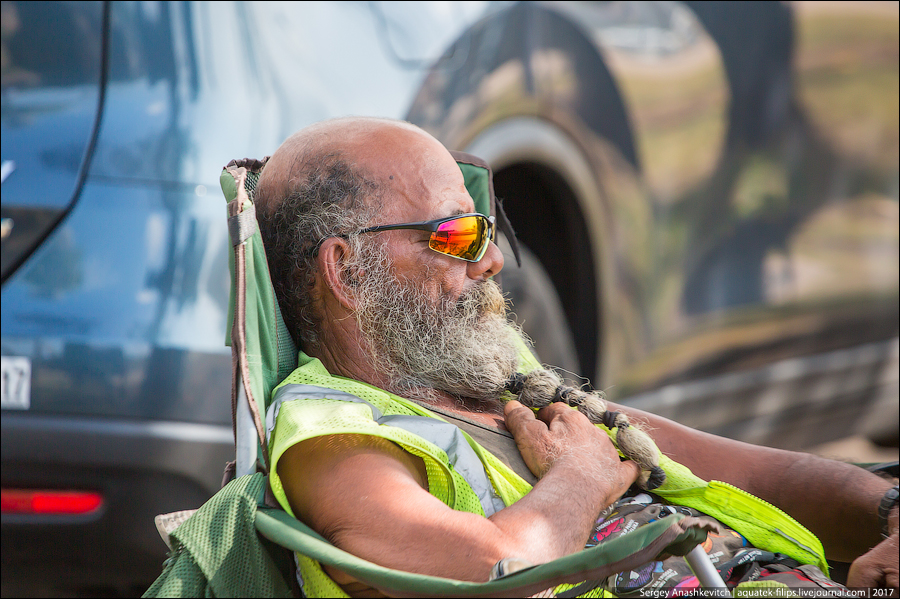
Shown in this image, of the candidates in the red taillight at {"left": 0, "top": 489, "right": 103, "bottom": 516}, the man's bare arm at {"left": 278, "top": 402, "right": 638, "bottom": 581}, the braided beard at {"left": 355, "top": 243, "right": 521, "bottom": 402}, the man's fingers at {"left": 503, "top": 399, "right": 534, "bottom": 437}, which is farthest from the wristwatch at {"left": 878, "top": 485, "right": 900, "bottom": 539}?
the red taillight at {"left": 0, "top": 489, "right": 103, "bottom": 516}

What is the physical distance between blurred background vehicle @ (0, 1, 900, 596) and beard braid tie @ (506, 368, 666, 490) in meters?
0.91

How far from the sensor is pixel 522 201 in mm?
3896

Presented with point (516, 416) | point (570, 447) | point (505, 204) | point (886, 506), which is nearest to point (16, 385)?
point (516, 416)

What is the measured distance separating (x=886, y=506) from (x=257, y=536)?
1518 millimetres

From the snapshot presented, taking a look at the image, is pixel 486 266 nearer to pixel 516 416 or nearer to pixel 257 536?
pixel 516 416

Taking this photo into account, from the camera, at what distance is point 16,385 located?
7.74 feet

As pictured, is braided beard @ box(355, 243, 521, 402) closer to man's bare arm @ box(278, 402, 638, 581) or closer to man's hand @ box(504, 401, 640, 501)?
man's hand @ box(504, 401, 640, 501)

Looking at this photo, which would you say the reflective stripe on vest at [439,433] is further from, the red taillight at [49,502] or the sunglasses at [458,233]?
the red taillight at [49,502]

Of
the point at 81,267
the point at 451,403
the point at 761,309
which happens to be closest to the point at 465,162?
the point at 451,403

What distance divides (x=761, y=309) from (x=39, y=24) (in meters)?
3.56

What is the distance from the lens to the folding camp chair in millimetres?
1406

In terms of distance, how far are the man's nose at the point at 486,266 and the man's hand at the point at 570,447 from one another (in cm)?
40

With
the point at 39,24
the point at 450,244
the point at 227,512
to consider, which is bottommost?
the point at 227,512

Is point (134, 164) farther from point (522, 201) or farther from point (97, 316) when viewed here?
point (522, 201)
